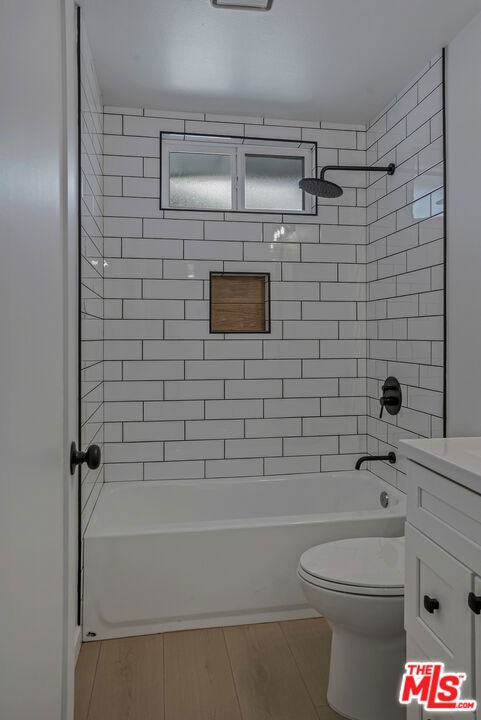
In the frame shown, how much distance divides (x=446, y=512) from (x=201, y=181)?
239 cm

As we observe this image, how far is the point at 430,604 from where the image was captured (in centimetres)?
130

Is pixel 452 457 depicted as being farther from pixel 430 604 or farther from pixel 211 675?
pixel 211 675

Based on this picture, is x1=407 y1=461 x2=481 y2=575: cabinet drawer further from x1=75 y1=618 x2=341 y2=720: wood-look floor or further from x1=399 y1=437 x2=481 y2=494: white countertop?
x1=75 y1=618 x2=341 y2=720: wood-look floor

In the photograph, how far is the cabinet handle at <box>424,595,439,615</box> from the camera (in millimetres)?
1292

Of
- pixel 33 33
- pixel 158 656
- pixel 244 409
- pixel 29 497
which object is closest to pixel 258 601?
pixel 158 656

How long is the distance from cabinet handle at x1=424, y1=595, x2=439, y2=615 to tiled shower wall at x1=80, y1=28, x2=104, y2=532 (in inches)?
56.6

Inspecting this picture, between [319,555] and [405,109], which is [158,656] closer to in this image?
[319,555]

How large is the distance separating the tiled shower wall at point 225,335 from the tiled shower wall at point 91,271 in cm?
15

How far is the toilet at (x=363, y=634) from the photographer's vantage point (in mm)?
1644

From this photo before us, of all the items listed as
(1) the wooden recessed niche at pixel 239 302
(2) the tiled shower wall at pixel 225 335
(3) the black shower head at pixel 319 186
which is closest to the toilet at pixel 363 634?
(2) the tiled shower wall at pixel 225 335

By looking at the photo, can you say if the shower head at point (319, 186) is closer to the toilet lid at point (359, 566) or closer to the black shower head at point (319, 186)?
the black shower head at point (319, 186)

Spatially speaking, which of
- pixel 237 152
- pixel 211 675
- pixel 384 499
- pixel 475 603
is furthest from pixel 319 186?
pixel 211 675

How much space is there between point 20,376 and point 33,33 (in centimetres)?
60

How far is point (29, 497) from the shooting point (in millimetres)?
814
